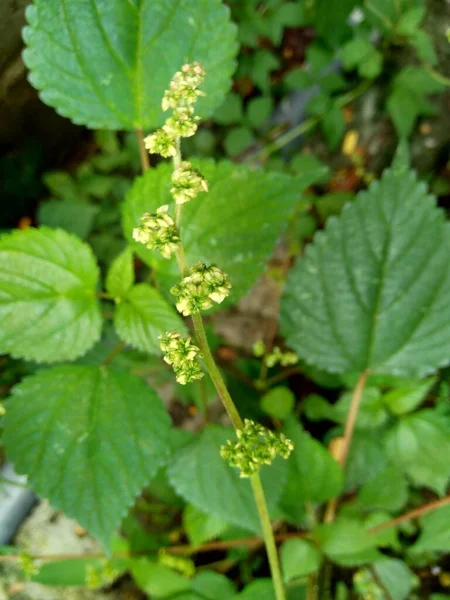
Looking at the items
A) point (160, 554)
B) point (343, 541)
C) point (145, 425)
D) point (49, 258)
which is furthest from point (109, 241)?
point (343, 541)

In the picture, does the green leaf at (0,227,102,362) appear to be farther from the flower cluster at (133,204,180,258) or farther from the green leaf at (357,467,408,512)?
the green leaf at (357,467,408,512)

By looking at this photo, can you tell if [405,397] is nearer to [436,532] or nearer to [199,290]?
[436,532]

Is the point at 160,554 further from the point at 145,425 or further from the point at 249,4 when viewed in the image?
the point at 249,4

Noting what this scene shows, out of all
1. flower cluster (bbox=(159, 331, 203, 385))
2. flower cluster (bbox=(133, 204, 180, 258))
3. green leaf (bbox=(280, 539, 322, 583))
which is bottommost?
green leaf (bbox=(280, 539, 322, 583))

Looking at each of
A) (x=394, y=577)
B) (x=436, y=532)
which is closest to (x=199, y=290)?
(x=436, y=532)

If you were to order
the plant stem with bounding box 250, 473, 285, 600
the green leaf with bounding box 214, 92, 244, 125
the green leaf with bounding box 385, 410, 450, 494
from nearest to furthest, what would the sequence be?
the plant stem with bounding box 250, 473, 285, 600, the green leaf with bounding box 385, 410, 450, 494, the green leaf with bounding box 214, 92, 244, 125

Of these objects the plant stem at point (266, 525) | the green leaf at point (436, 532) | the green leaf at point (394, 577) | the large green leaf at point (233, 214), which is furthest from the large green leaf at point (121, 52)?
the green leaf at point (394, 577)

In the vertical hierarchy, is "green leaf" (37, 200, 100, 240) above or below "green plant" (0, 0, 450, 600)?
above

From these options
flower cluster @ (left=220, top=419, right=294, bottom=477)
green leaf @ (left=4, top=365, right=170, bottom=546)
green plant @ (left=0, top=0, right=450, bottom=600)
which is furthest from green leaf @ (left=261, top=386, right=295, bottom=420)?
flower cluster @ (left=220, top=419, right=294, bottom=477)
